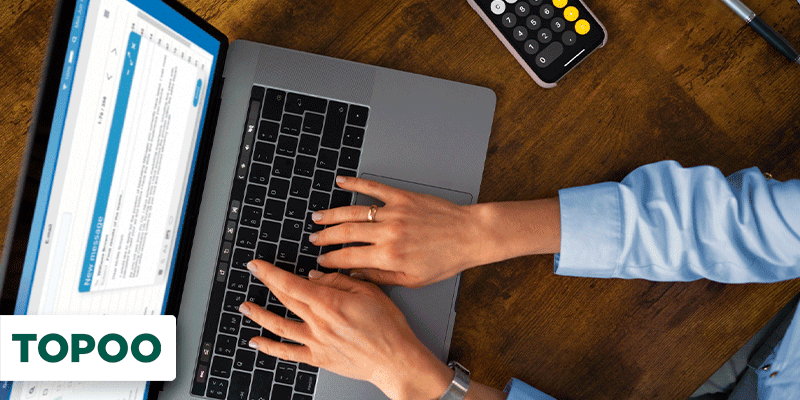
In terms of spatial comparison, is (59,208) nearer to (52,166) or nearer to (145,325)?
(52,166)

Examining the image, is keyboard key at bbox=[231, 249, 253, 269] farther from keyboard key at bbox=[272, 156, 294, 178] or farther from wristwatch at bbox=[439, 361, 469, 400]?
wristwatch at bbox=[439, 361, 469, 400]

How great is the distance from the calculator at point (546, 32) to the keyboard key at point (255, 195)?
0.49 meters

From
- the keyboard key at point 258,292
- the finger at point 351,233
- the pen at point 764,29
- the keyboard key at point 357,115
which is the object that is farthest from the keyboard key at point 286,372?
the pen at point 764,29

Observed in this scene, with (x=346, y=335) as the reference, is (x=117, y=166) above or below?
above

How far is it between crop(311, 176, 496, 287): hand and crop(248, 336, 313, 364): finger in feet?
0.47

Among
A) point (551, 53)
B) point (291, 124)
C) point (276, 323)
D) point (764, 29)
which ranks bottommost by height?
point (276, 323)

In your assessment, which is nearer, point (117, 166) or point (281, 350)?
point (117, 166)

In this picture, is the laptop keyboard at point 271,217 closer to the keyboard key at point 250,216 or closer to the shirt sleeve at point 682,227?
the keyboard key at point 250,216

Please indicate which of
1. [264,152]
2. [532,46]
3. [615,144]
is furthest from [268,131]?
[615,144]

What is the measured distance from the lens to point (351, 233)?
0.77 metres

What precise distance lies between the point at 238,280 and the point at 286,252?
0.09m

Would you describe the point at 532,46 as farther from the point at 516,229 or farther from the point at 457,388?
the point at 457,388

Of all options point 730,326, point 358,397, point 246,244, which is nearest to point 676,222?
point 730,326

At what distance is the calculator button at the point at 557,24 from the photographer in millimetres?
818
